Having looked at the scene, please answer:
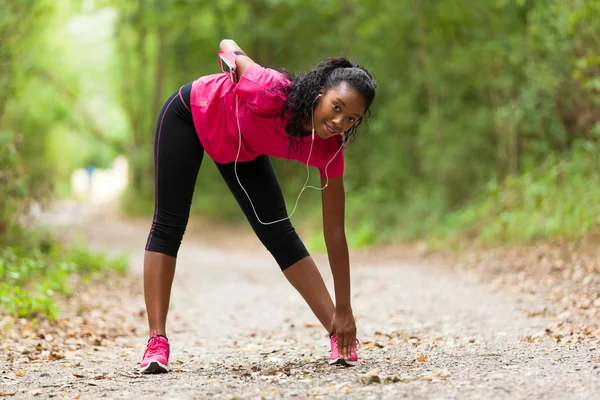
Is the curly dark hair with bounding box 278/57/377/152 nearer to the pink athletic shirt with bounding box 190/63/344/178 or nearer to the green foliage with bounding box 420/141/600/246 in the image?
the pink athletic shirt with bounding box 190/63/344/178

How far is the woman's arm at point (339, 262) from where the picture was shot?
387cm

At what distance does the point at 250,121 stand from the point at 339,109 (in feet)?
1.72

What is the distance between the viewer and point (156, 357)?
3984 mm

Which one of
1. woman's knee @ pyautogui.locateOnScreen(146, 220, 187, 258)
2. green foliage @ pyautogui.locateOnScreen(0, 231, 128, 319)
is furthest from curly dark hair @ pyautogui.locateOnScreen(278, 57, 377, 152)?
green foliage @ pyautogui.locateOnScreen(0, 231, 128, 319)

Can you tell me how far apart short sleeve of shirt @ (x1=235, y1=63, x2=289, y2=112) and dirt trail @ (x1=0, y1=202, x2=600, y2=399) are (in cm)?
141

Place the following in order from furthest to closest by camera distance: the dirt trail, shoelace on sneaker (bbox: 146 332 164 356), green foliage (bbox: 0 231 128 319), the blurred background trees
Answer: the blurred background trees < green foliage (bbox: 0 231 128 319) < shoelace on sneaker (bbox: 146 332 164 356) < the dirt trail

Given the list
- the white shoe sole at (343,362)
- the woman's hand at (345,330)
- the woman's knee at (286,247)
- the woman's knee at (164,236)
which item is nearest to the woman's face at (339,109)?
the woman's knee at (286,247)

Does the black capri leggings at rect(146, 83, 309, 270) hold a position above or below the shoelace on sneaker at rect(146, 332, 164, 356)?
above

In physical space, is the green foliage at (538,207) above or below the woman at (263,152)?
above

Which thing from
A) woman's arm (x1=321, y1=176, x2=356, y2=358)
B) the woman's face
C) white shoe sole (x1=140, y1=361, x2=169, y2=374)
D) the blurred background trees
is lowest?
white shoe sole (x1=140, y1=361, x2=169, y2=374)

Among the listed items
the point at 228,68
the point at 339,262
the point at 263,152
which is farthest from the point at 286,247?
the point at 228,68

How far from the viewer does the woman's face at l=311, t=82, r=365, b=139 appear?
3.52m

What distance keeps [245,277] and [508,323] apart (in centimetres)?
558

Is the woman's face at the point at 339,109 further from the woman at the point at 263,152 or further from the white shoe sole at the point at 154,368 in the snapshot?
the white shoe sole at the point at 154,368
